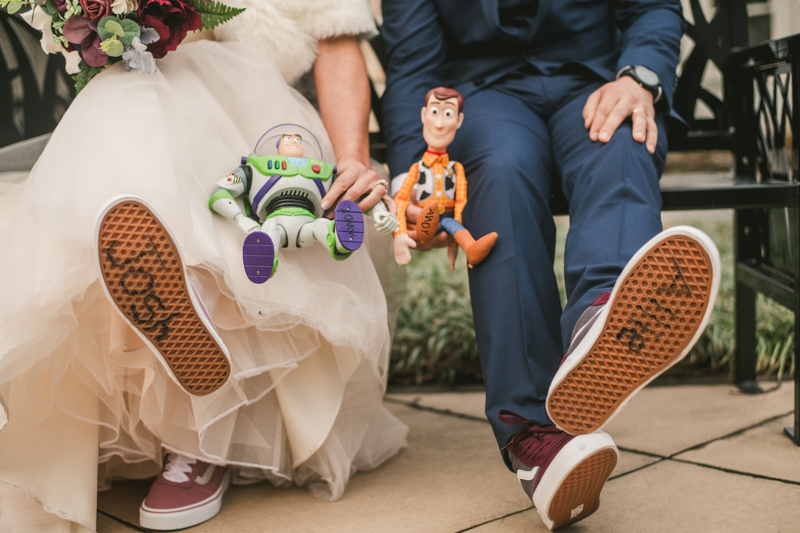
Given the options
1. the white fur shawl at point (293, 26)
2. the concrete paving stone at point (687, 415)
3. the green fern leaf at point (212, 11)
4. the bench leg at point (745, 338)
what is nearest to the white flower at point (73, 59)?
the green fern leaf at point (212, 11)

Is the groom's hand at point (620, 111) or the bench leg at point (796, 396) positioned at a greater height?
the groom's hand at point (620, 111)

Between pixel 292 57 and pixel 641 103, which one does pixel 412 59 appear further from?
pixel 641 103

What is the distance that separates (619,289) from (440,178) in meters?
0.58

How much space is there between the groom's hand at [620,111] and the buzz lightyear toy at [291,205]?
55 cm

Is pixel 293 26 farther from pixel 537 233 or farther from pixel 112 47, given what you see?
pixel 537 233

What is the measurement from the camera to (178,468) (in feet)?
4.53

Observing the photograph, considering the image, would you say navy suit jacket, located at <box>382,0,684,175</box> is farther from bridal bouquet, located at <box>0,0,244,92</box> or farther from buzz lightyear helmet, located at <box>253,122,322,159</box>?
bridal bouquet, located at <box>0,0,244,92</box>

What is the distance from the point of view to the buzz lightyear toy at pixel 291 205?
122 cm

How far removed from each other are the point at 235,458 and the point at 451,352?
1.37 metres

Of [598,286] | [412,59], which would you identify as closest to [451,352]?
[412,59]

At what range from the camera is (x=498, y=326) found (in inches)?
51.1

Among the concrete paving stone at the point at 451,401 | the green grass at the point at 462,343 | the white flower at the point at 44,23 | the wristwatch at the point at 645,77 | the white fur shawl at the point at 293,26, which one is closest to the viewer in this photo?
the white flower at the point at 44,23

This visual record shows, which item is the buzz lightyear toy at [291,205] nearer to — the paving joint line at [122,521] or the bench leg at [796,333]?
the paving joint line at [122,521]

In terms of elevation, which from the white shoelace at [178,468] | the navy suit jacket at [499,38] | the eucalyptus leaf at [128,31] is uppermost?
the eucalyptus leaf at [128,31]
